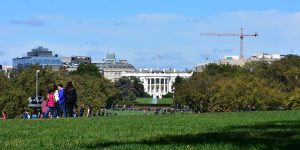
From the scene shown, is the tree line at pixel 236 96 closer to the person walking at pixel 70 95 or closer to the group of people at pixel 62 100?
the group of people at pixel 62 100

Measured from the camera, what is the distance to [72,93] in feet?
101

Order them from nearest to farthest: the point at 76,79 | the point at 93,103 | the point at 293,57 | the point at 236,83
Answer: the point at 236,83 < the point at 93,103 < the point at 76,79 < the point at 293,57

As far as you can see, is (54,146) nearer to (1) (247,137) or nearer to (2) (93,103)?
(1) (247,137)

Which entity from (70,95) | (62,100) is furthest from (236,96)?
(70,95)

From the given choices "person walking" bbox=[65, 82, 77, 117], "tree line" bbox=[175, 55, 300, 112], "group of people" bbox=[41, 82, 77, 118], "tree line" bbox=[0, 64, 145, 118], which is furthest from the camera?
"tree line" bbox=[175, 55, 300, 112]

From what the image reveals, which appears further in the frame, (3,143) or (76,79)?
(76,79)

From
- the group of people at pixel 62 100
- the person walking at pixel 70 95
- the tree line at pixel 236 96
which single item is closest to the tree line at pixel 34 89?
the tree line at pixel 236 96

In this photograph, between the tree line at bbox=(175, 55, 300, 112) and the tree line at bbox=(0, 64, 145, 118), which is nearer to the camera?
the tree line at bbox=(0, 64, 145, 118)

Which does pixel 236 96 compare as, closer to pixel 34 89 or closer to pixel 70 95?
pixel 34 89

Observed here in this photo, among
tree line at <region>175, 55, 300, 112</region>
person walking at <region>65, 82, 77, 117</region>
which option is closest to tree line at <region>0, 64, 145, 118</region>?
tree line at <region>175, 55, 300, 112</region>

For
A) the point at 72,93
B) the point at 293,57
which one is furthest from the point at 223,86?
the point at 72,93

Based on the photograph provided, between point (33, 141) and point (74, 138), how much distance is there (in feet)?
3.11

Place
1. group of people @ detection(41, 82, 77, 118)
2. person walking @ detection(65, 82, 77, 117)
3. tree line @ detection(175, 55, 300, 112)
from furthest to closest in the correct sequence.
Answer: tree line @ detection(175, 55, 300, 112), group of people @ detection(41, 82, 77, 118), person walking @ detection(65, 82, 77, 117)

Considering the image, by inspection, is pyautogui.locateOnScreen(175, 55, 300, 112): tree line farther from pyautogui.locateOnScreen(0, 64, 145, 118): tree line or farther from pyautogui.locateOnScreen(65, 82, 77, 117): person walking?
pyautogui.locateOnScreen(65, 82, 77, 117): person walking
